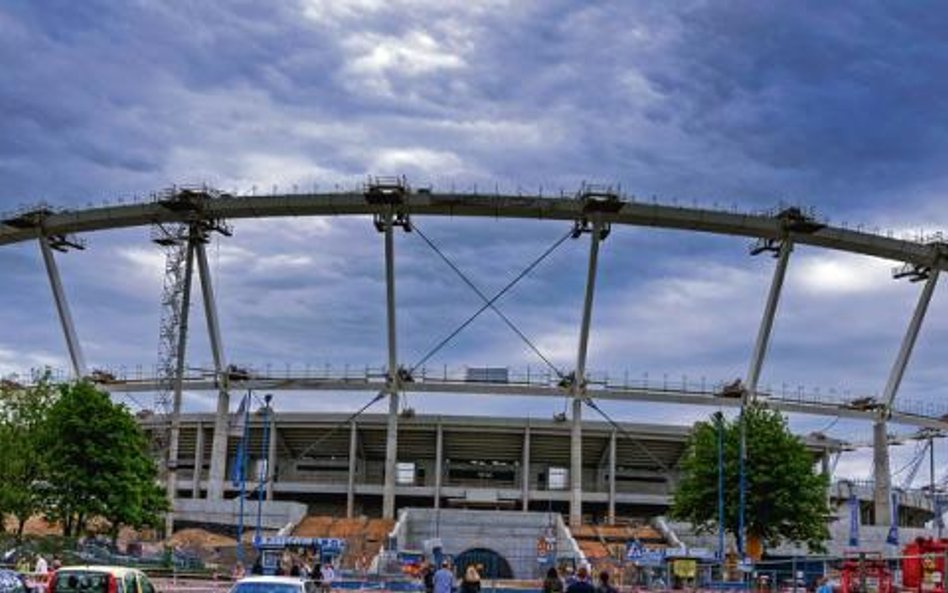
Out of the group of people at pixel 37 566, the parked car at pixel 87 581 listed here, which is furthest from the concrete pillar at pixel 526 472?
the parked car at pixel 87 581

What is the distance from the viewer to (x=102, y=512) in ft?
190

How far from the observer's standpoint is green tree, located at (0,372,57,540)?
5575 cm

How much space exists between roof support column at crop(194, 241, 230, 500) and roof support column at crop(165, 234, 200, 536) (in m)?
1.56

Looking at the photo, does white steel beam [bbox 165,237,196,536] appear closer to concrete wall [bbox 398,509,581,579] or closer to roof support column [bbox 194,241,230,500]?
roof support column [bbox 194,241,230,500]

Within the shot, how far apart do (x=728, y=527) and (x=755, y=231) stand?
21660mm

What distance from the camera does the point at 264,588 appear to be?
71.2ft

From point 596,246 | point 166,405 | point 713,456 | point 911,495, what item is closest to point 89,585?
point 713,456

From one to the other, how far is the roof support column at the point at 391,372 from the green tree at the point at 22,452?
23256 mm

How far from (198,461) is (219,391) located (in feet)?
31.0

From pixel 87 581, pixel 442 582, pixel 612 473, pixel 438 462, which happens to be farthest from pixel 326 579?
pixel 612 473

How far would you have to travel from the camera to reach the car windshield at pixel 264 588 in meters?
21.5

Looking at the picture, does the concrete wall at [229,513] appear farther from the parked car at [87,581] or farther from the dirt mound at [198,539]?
the parked car at [87,581]

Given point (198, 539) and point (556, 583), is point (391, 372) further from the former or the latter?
point (556, 583)

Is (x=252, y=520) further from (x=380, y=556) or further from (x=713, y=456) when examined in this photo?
(x=713, y=456)
